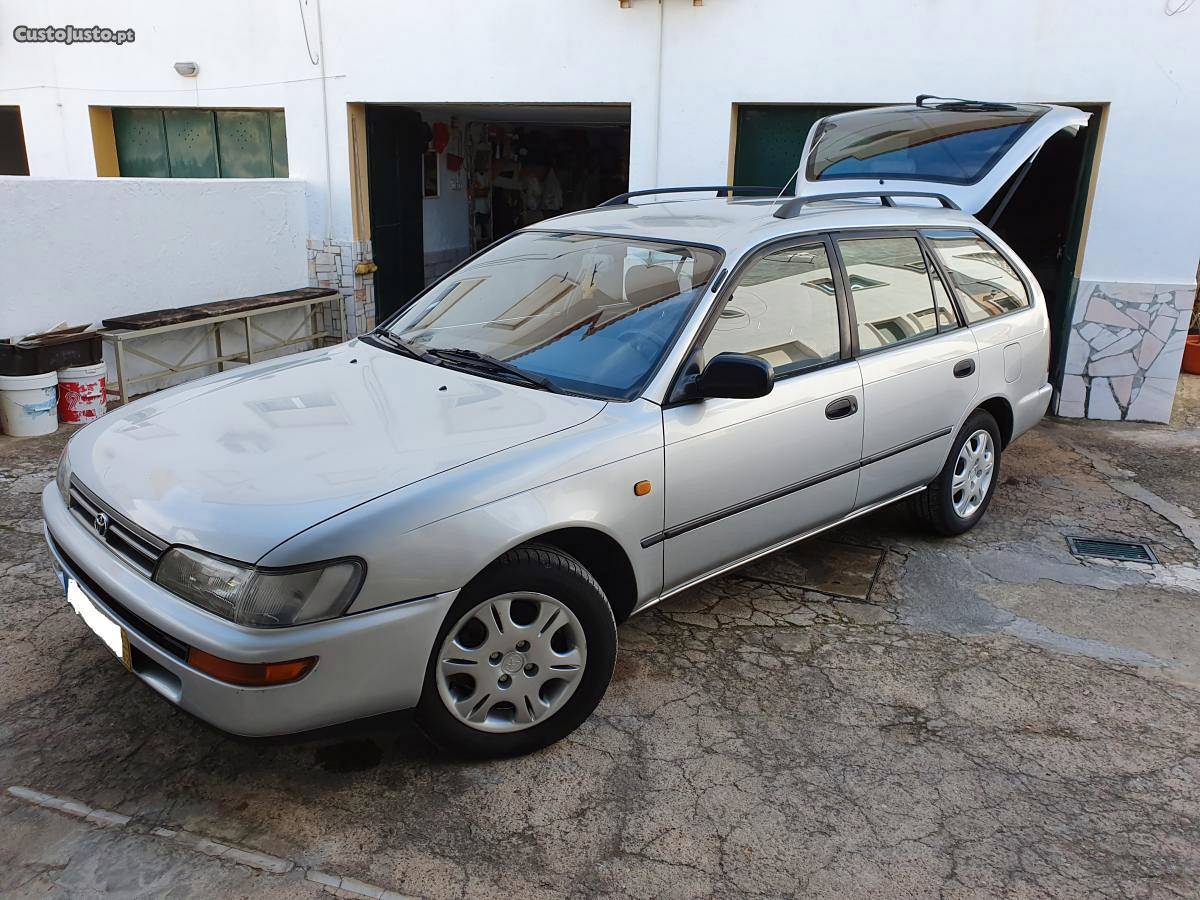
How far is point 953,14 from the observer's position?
7.03 metres

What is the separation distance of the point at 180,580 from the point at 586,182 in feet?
39.4

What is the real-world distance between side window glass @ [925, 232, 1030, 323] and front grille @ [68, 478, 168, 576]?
3.64 meters

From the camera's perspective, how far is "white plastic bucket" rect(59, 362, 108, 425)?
22.1 ft

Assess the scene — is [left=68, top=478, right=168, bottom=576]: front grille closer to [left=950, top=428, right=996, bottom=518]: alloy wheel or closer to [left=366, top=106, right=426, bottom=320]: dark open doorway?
[left=950, top=428, right=996, bottom=518]: alloy wheel

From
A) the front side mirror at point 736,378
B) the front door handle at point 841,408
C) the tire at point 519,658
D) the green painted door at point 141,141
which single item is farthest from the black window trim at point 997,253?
the green painted door at point 141,141

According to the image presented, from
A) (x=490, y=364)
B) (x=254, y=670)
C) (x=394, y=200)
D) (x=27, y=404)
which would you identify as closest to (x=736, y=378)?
(x=490, y=364)

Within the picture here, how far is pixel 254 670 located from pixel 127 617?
0.56 metres

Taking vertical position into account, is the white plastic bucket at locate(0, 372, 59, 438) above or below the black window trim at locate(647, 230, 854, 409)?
below

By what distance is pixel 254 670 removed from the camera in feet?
8.25

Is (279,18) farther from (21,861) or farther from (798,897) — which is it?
(798,897)

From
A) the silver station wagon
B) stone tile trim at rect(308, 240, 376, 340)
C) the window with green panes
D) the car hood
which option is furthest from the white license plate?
the window with green panes

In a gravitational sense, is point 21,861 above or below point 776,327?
below

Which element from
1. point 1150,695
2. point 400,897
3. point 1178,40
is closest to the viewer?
point 400,897

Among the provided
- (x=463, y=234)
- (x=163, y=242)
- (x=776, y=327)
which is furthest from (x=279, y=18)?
(x=776, y=327)
